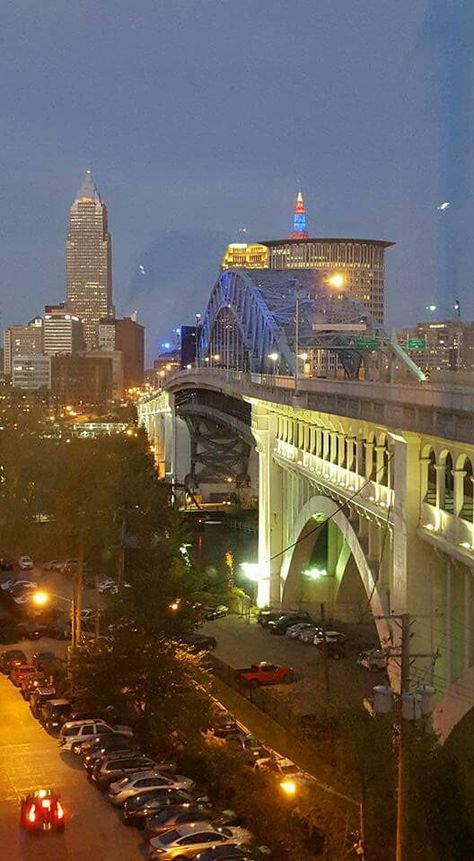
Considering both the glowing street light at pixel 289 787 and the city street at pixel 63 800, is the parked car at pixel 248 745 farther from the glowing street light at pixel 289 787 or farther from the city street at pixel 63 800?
the city street at pixel 63 800

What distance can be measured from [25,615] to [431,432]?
581 inches

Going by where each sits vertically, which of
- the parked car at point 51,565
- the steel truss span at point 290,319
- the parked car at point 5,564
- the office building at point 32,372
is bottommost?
the parked car at point 5,564

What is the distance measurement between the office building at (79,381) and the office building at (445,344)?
3760 inches

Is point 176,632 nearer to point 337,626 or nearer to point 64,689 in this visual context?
point 64,689

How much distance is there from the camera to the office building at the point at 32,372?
440ft

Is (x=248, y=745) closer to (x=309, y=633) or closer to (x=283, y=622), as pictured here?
(x=309, y=633)

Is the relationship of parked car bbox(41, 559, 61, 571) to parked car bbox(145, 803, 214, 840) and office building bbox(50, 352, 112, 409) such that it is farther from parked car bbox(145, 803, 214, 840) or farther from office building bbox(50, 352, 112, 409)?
office building bbox(50, 352, 112, 409)

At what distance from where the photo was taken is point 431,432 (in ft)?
33.3

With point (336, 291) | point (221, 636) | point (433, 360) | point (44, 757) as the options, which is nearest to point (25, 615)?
point (221, 636)

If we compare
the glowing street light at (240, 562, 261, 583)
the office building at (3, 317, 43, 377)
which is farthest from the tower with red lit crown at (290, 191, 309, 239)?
the glowing street light at (240, 562, 261, 583)

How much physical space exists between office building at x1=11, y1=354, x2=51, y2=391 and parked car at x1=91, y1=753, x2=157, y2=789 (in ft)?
405

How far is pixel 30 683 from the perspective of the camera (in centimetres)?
1628

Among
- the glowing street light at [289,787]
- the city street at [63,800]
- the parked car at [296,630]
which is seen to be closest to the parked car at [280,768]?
the glowing street light at [289,787]

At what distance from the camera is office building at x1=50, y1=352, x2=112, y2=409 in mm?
127062
